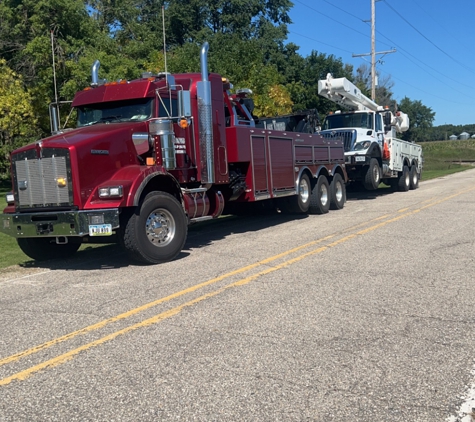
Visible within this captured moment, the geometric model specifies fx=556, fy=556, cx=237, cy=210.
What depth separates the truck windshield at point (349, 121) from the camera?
63.9 ft

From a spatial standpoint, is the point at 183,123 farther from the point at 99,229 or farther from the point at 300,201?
the point at 300,201

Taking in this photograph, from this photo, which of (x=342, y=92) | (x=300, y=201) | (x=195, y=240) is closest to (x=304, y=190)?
(x=300, y=201)

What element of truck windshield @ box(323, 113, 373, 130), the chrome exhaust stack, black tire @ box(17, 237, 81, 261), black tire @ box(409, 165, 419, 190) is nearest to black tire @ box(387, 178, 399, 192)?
black tire @ box(409, 165, 419, 190)

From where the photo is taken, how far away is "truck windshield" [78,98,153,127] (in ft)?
29.9

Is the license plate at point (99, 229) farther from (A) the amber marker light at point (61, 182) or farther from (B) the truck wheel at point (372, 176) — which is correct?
(B) the truck wheel at point (372, 176)

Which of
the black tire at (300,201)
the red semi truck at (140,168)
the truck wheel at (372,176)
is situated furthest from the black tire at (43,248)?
the truck wheel at (372,176)

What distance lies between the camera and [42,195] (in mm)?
8141

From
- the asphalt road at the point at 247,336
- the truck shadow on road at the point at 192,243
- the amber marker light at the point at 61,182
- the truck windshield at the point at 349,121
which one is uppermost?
the truck windshield at the point at 349,121

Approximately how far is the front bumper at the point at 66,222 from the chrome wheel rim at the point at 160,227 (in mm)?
824

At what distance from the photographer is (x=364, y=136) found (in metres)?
19.0

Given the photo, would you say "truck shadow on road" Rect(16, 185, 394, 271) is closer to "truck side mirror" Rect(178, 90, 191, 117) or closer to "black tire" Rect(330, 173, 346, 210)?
"black tire" Rect(330, 173, 346, 210)

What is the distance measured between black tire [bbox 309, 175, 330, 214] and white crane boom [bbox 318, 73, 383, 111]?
18.4ft

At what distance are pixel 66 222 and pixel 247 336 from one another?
3853 millimetres

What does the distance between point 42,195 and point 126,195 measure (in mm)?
1312
